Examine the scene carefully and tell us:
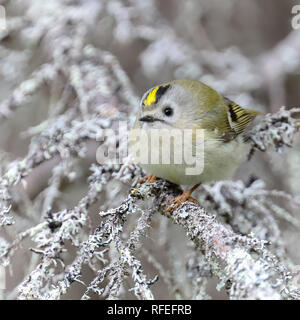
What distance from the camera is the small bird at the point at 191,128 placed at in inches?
78.2

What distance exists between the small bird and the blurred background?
0.83 ft

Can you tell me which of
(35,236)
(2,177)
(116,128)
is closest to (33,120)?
(116,128)

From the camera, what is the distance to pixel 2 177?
1813 millimetres

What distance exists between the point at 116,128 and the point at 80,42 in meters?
0.68

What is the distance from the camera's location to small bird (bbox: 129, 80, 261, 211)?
1.99 meters

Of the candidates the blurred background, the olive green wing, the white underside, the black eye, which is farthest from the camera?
the olive green wing

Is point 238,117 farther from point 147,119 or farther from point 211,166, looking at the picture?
point 147,119

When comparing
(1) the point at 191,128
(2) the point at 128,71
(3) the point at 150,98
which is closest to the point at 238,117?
(1) the point at 191,128

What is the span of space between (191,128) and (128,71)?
1653 millimetres

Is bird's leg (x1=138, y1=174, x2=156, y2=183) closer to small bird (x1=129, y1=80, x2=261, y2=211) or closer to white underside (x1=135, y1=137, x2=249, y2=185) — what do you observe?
small bird (x1=129, y1=80, x2=261, y2=211)

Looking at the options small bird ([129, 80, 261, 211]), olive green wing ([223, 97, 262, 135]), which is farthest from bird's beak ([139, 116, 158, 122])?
olive green wing ([223, 97, 262, 135])

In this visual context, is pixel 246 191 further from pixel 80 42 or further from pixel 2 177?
pixel 80 42

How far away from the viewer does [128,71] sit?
11.8 ft

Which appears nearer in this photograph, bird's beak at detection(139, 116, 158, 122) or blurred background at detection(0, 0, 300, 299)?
bird's beak at detection(139, 116, 158, 122)
